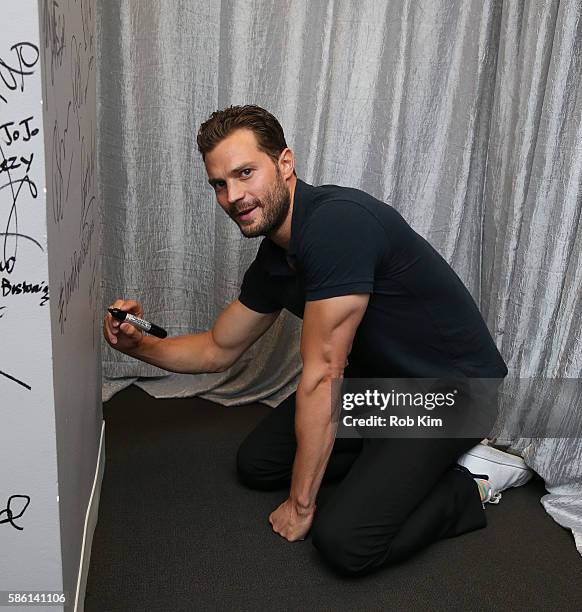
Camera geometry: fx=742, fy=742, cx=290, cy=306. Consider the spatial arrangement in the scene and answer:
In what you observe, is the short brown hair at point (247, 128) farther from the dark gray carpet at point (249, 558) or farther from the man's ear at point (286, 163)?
the dark gray carpet at point (249, 558)

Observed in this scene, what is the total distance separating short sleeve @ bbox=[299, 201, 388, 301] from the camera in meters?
1.43

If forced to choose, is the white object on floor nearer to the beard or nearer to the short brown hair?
the beard

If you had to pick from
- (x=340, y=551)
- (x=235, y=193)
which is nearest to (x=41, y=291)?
(x=235, y=193)

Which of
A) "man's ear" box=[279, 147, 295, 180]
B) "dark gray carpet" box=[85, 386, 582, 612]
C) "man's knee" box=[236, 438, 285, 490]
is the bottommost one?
"dark gray carpet" box=[85, 386, 582, 612]

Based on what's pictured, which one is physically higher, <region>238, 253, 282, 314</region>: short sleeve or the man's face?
the man's face

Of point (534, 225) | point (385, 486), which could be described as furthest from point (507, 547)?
point (534, 225)

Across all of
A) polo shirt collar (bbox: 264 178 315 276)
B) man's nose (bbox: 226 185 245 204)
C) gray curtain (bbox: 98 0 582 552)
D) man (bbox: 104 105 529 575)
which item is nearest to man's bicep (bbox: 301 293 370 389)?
man (bbox: 104 105 529 575)

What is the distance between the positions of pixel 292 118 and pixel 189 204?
15.3 inches

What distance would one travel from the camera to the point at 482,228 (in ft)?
7.09

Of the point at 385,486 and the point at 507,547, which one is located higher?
the point at 385,486

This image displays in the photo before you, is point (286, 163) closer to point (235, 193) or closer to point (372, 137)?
point (235, 193)

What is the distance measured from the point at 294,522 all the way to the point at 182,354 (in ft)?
1.60

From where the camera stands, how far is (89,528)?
151 cm

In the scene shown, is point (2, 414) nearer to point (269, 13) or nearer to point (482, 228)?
point (269, 13)
